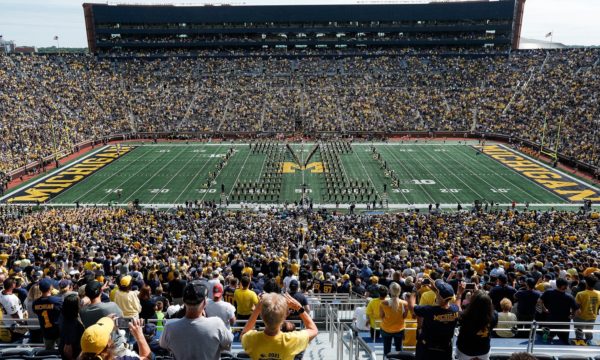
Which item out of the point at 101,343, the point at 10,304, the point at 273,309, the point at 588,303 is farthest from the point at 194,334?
the point at 588,303

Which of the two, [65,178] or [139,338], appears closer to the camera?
[139,338]

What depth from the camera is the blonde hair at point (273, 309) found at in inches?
149

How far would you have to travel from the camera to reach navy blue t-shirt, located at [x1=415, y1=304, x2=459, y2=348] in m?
5.15

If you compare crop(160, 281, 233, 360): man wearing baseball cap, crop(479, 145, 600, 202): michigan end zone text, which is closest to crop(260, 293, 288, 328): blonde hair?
crop(160, 281, 233, 360): man wearing baseball cap

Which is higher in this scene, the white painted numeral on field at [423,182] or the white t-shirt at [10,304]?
the white t-shirt at [10,304]

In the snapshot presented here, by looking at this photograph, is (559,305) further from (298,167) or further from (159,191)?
(298,167)

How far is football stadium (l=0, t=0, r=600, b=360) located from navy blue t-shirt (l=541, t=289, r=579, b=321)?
2 centimetres

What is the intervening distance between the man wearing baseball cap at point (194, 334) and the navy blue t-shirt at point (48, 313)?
123 inches

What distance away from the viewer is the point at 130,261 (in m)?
13.9

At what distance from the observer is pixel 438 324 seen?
517cm

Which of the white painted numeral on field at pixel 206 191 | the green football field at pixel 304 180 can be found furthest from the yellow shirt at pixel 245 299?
the white painted numeral on field at pixel 206 191

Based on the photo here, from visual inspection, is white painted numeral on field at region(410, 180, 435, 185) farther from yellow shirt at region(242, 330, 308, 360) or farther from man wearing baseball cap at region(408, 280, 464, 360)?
yellow shirt at region(242, 330, 308, 360)

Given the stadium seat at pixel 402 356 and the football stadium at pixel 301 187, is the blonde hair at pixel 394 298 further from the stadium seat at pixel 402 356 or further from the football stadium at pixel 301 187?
the stadium seat at pixel 402 356

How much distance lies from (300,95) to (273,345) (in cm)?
6076
